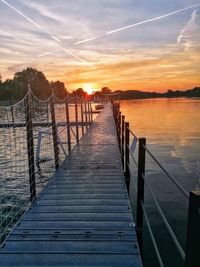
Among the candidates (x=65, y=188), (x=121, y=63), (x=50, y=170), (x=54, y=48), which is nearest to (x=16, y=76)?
(x=121, y=63)

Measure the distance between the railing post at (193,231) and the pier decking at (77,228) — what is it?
158 centimetres

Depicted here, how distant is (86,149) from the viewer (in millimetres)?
10523

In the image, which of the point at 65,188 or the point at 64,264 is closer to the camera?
the point at 64,264

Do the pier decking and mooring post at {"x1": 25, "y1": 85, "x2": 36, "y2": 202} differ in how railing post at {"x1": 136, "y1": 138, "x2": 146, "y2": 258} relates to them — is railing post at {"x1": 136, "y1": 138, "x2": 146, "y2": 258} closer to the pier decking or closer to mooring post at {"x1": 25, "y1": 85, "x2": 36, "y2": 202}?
the pier decking

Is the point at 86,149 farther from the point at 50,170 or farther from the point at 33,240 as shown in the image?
the point at 33,240

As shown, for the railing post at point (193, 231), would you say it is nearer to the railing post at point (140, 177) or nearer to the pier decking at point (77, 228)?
the pier decking at point (77, 228)

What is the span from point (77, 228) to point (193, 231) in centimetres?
260

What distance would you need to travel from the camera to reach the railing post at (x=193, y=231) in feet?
5.96

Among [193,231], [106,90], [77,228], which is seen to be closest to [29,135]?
[77,228]

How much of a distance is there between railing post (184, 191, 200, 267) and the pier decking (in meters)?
1.58

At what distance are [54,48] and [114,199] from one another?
28.2 metres

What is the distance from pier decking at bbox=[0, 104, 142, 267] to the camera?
3.47m

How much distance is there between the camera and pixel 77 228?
13.8ft

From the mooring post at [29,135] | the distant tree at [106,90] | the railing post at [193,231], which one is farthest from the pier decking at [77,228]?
the distant tree at [106,90]
